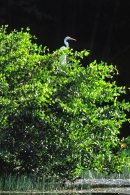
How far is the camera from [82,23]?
24.3 m

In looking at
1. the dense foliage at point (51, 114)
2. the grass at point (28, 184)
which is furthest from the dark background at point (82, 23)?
the grass at point (28, 184)

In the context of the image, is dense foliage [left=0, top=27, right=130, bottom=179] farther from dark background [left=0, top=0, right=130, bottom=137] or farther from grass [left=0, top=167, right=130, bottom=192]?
dark background [left=0, top=0, right=130, bottom=137]

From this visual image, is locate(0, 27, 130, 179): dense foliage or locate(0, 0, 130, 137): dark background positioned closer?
locate(0, 27, 130, 179): dense foliage

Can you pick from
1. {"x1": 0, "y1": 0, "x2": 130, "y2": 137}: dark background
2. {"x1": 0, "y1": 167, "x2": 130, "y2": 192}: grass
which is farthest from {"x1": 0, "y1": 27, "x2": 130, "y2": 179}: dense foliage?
{"x1": 0, "y1": 0, "x2": 130, "y2": 137}: dark background

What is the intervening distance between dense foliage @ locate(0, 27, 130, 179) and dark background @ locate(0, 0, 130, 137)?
1075 cm

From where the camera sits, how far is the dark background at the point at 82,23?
22938 millimetres

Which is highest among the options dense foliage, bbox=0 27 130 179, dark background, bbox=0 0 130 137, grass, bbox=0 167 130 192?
dark background, bbox=0 0 130 137

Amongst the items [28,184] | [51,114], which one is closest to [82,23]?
[51,114]

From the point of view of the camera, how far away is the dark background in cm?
2294

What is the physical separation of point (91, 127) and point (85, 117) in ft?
0.58

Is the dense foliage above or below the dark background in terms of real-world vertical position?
below

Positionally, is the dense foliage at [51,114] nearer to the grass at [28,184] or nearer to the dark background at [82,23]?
the grass at [28,184]

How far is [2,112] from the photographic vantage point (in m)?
10.7

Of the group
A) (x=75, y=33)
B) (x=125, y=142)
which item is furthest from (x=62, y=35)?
(x=125, y=142)
